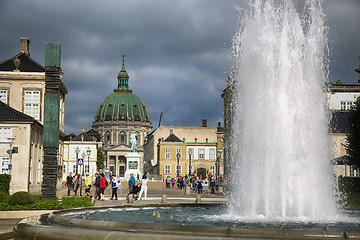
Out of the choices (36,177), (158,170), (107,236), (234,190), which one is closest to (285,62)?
(234,190)

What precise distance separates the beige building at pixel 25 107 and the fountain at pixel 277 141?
25525 millimetres

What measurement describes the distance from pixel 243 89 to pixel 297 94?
1876mm

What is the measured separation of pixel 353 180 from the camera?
34.1m

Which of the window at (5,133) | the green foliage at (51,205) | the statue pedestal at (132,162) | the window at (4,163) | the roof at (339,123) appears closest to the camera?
the green foliage at (51,205)

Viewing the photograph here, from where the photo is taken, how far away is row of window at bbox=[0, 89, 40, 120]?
47062 mm

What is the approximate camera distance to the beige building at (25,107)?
39.4 metres

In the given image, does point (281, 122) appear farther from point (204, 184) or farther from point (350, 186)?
point (204, 184)

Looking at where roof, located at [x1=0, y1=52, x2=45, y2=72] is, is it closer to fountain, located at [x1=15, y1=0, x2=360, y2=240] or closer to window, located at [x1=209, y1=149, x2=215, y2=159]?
fountain, located at [x1=15, y1=0, x2=360, y2=240]

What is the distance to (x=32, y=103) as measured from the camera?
47.6 metres

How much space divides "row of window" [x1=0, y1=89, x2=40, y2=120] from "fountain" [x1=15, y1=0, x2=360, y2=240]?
3325cm

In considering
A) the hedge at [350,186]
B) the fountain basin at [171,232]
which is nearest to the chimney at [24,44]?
the hedge at [350,186]

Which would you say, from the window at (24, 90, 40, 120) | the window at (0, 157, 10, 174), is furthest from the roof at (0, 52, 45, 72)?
the window at (0, 157, 10, 174)

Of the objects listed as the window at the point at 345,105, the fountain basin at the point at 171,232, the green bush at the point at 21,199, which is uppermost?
the window at the point at 345,105

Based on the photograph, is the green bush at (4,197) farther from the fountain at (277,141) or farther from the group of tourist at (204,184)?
the group of tourist at (204,184)
